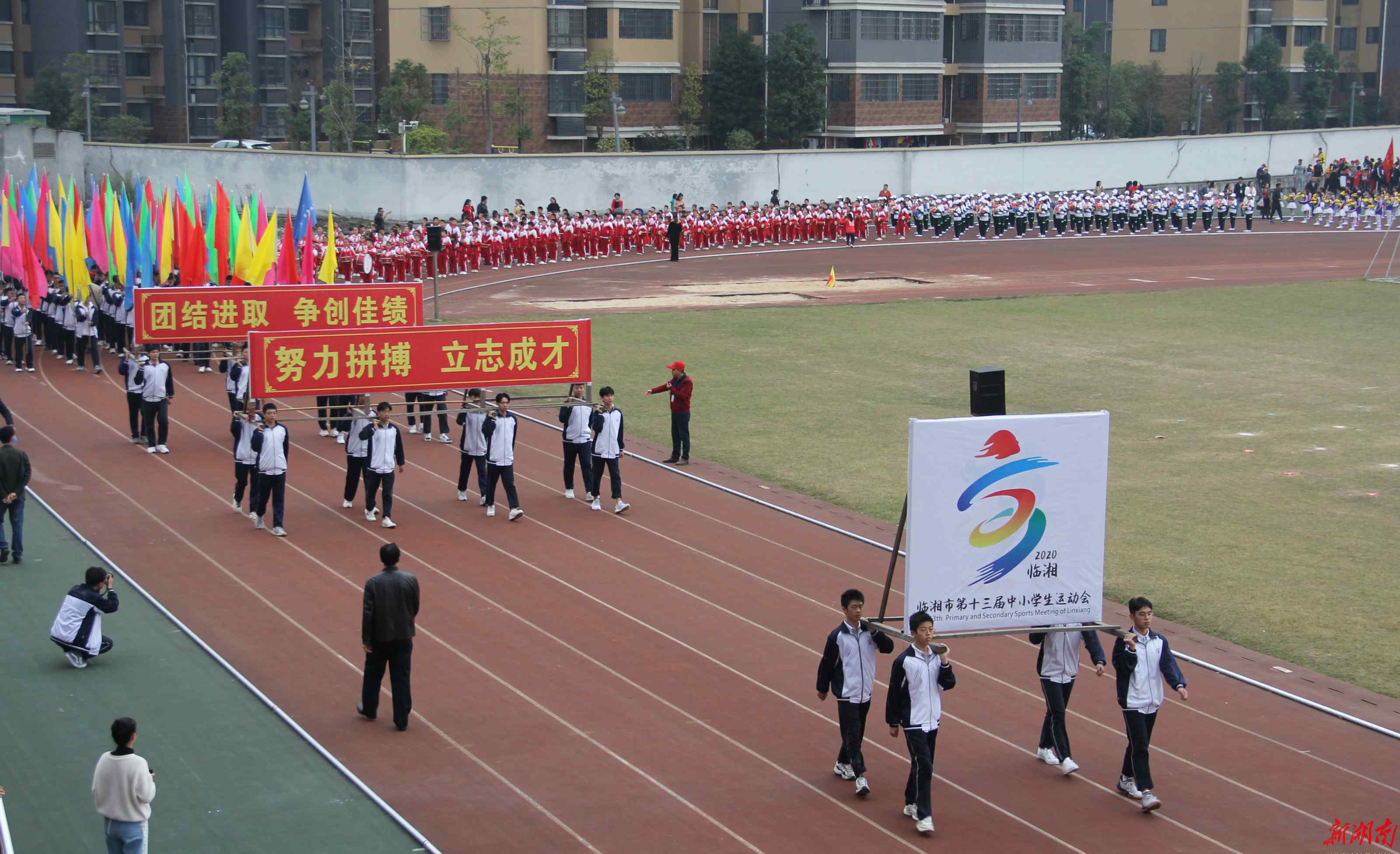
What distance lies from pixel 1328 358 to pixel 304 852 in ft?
79.7

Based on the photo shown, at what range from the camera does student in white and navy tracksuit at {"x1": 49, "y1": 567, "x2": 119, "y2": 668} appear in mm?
12445

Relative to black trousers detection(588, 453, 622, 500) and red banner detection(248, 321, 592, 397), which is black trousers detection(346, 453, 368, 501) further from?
black trousers detection(588, 453, 622, 500)

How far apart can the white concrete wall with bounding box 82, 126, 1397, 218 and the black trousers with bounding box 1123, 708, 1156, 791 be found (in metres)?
39.9

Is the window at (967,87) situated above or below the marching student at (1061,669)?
above

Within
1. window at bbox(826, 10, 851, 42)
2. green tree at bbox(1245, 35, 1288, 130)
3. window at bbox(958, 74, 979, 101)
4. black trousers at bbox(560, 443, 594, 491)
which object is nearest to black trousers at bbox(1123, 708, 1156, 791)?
black trousers at bbox(560, 443, 594, 491)

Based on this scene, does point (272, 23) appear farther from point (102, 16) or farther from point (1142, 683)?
point (1142, 683)

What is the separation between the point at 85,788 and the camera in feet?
33.6

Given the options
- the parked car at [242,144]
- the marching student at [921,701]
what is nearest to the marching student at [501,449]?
the marching student at [921,701]

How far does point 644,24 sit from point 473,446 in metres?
48.9

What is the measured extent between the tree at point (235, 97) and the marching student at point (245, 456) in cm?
4997

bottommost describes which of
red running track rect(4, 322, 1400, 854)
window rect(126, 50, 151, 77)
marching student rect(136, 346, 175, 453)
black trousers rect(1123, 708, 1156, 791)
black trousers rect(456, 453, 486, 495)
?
red running track rect(4, 322, 1400, 854)

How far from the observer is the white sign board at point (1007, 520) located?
33.2 ft

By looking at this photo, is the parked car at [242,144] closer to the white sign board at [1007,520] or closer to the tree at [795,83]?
the tree at [795,83]

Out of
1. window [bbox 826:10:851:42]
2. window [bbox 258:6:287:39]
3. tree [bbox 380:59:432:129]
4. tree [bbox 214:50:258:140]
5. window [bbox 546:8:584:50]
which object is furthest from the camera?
window [bbox 258:6:287:39]
